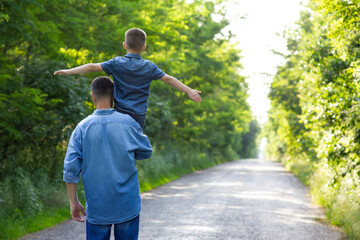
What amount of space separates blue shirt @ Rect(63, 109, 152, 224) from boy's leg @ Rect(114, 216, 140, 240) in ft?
0.23

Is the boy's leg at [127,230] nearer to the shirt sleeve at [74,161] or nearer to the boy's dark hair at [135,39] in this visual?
the shirt sleeve at [74,161]

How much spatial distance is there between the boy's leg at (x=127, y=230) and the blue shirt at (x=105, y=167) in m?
0.07

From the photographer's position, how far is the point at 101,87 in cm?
352

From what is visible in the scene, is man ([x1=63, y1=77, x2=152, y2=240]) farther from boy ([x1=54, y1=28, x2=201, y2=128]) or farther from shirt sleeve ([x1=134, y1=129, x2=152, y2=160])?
boy ([x1=54, y1=28, x2=201, y2=128])

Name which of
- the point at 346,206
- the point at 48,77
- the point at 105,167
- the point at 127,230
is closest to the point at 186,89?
the point at 105,167

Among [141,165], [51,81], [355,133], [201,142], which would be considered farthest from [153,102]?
[201,142]

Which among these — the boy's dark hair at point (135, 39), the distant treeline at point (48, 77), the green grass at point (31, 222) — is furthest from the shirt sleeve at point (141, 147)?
the distant treeline at point (48, 77)

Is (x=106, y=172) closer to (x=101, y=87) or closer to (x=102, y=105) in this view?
(x=102, y=105)

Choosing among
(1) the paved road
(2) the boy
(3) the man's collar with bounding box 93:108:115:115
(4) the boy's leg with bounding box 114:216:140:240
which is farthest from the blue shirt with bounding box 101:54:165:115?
(1) the paved road

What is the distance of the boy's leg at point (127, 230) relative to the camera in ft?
11.1

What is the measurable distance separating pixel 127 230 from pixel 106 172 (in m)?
0.49

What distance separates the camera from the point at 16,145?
12.1m

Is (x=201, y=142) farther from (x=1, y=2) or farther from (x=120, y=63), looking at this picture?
(x=120, y=63)

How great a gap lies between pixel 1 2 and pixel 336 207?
8.15 m
